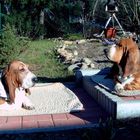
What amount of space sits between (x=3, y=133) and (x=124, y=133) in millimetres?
1342

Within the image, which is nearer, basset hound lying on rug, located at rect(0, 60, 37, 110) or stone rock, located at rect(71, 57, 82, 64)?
basset hound lying on rug, located at rect(0, 60, 37, 110)

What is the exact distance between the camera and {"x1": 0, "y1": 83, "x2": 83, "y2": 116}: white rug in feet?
20.4

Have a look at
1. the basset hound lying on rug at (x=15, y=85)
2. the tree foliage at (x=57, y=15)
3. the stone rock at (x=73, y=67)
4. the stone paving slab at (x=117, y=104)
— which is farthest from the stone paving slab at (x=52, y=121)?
the tree foliage at (x=57, y=15)

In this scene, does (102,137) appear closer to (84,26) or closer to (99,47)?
(99,47)

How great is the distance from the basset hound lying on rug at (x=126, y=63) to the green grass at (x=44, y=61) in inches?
98.8

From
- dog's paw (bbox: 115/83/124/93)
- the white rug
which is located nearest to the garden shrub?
the white rug

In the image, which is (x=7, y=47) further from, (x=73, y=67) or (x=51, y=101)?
(x=51, y=101)

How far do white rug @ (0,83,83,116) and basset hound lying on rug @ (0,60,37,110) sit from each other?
90mm

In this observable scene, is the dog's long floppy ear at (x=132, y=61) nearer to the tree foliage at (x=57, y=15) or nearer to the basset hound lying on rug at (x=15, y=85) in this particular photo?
the basset hound lying on rug at (x=15, y=85)

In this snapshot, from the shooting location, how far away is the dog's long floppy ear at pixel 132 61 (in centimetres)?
629

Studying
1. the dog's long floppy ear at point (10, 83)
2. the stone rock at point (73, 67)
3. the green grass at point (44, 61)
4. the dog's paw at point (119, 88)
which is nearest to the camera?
the dog's long floppy ear at point (10, 83)

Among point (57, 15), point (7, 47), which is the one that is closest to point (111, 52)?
point (7, 47)

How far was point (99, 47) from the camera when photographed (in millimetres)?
12734

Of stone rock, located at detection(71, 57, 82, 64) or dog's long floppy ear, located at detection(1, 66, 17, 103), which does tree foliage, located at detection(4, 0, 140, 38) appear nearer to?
stone rock, located at detection(71, 57, 82, 64)
